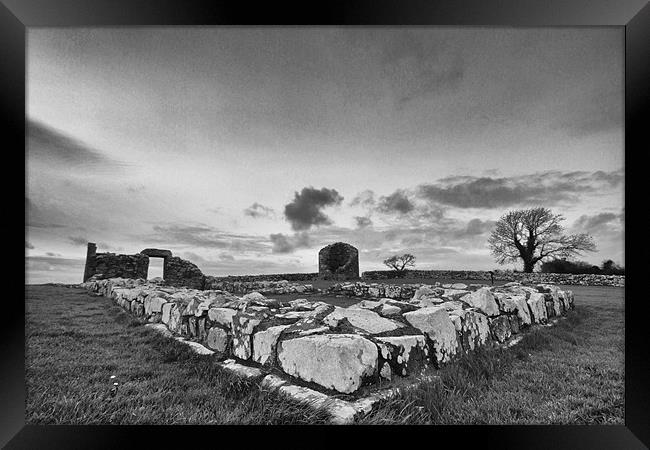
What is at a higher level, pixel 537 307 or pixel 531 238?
pixel 531 238

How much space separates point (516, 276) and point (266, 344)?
8952 millimetres

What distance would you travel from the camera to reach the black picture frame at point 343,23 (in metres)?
3.01

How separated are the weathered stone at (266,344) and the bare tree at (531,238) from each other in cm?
456

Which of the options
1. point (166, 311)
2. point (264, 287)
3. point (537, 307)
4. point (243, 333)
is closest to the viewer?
point (243, 333)

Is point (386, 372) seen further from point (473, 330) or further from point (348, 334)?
point (473, 330)

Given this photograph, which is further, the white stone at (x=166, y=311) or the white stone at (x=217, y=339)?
the white stone at (x=166, y=311)

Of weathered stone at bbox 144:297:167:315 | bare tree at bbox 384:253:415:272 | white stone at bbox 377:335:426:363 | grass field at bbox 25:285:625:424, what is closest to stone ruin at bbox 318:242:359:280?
bare tree at bbox 384:253:415:272

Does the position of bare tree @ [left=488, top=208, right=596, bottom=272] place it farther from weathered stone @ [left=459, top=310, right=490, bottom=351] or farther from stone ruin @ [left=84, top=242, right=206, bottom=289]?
stone ruin @ [left=84, top=242, right=206, bottom=289]

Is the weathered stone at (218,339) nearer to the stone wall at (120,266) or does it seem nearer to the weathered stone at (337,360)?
the weathered stone at (337,360)

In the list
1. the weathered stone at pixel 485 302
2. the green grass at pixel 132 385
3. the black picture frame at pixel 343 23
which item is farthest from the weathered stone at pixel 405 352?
the weathered stone at pixel 485 302

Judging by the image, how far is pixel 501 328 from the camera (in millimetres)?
4121

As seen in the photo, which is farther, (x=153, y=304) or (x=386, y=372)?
(x=153, y=304)

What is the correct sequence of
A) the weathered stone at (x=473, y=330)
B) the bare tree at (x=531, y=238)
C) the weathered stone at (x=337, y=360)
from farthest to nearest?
the bare tree at (x=531, y=238)
the weathered stone at (x=473, y=330)
the weathered stone at (x=337, y=360)

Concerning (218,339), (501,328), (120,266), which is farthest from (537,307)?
(120,266)
